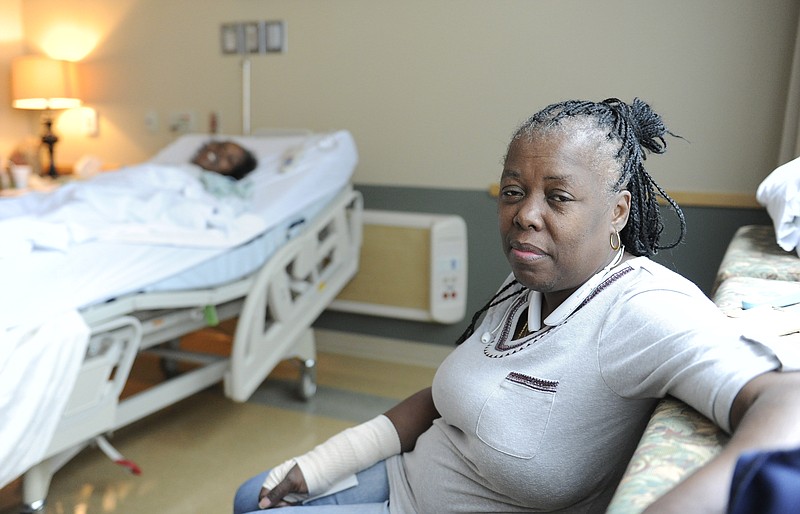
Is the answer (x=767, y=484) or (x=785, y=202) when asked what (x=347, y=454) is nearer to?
(x=767, y=484)

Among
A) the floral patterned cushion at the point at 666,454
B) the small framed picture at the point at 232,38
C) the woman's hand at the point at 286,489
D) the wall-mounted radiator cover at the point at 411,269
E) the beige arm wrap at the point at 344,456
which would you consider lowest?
the wall-mounted radiator cover at the point at 411,269

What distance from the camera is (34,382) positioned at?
6.03ft

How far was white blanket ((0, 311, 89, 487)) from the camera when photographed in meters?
1.79

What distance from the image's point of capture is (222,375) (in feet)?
9.03

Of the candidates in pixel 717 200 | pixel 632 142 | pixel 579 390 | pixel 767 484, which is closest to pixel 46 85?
pixel 717 200

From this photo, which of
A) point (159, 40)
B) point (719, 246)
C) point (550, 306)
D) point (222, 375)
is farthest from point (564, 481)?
point (159, 40)

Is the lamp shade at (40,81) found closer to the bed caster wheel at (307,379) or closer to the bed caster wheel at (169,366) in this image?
the bed caster wheel at (169,366)

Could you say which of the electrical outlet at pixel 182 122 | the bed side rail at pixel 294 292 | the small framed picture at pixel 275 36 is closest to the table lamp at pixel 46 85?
the electrical outlet at pixel 182 122

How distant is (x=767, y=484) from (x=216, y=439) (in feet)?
8.13

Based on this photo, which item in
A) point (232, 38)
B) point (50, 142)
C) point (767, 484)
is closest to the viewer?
point (767, 484)

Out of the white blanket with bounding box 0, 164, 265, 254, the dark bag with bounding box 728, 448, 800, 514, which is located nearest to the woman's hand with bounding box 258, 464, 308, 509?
the dark bag with bounding box 728, 448, 800, 514

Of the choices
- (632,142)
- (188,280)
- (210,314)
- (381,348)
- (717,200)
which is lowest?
(381,348)

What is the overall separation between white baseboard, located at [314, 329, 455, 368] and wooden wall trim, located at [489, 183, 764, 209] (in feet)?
3.33

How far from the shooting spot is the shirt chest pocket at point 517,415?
36.7 inches
